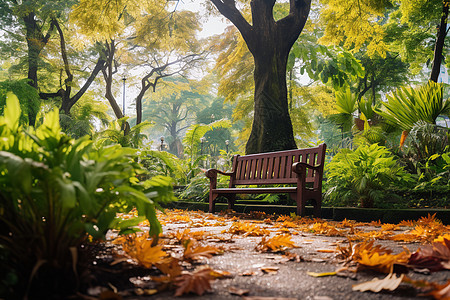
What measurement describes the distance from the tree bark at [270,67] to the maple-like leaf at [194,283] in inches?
236

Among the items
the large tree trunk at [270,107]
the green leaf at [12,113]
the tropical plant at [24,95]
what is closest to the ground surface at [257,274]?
the green leaf at [12,113]

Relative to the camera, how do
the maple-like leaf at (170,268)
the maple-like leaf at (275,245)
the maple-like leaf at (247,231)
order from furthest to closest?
1. the maple-like leaf at (247,231)
2. the maple-like leaf at (275,245)
3. the maple-like leaf at (170,268)

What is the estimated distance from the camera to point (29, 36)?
60.4ft

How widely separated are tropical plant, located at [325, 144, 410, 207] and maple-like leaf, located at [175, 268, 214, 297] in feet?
12.6

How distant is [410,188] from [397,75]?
16076mm

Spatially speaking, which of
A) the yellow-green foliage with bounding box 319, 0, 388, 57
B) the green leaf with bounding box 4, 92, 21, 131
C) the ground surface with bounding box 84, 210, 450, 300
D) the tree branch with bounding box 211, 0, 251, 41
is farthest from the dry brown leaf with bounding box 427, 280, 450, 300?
the yellow-green foliage with bounding box 319, 0, 388, 57

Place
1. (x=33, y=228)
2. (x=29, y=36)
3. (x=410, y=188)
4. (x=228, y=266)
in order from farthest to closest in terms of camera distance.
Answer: (x=29, y=36) → (x=410, y=188) → (x=228, y=266) → (x=33, y=228)

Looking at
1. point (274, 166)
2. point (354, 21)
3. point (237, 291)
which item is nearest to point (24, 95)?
point (354, 21)

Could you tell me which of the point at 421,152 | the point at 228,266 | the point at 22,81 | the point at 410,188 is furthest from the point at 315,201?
→ the point at 22,81

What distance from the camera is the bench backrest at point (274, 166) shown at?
4.93 metres

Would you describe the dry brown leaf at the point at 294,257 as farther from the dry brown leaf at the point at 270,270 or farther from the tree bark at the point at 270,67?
the tree bark at the point at 270,67

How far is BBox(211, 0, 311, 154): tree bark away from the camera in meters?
7.43

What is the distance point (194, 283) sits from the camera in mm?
1322

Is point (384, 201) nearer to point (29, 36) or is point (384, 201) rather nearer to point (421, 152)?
point (421, 152)
